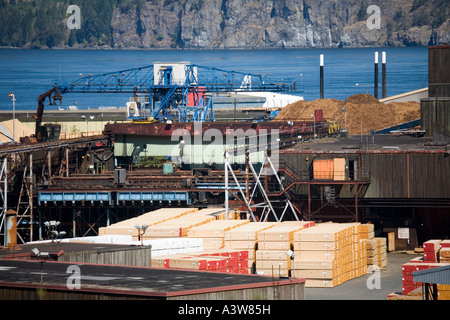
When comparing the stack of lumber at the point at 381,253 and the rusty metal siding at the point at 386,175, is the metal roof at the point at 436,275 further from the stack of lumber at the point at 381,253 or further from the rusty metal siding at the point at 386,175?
the rusty metal siding at the point at 386,175

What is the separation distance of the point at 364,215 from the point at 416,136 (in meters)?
13.8

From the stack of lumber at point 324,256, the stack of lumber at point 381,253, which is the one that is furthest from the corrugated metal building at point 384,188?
the stack of lumber at point 324,256

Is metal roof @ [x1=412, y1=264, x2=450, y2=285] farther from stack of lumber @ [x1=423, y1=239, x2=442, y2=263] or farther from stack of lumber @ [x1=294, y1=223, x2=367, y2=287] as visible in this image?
stack of lumber @ [x1=294, y1=223, x2=367, y2=287]

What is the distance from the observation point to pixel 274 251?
58.1 metres

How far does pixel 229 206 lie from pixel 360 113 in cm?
3215

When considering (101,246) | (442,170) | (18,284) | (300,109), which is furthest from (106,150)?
(18,284)

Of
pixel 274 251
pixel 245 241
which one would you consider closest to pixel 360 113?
pixel 245 241

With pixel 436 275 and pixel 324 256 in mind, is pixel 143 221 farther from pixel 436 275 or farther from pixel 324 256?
pixel 436 275

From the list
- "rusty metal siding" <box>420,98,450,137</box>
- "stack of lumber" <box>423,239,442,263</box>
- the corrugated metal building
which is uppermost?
"rusty metal siding" <box>420,98,450,137</box>

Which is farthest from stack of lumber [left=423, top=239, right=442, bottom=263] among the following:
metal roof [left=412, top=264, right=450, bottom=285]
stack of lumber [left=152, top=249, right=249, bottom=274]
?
metal roof [left=412, top=264, right=450, bottom=285]

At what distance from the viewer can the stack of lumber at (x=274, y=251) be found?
5784 cm

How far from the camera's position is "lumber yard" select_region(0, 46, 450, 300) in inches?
1741

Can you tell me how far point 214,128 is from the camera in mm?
87812

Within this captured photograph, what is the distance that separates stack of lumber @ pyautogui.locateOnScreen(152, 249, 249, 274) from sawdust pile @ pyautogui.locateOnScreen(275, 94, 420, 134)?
43.0m
